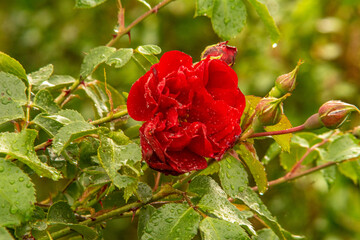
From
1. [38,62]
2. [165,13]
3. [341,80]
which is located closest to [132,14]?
[165,13]

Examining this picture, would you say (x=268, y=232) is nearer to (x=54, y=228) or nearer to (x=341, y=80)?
(x=54, y=228)

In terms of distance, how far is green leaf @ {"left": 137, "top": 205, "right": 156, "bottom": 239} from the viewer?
0.66 meters

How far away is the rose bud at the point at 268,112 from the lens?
59cm

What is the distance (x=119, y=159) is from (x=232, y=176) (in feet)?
0.49

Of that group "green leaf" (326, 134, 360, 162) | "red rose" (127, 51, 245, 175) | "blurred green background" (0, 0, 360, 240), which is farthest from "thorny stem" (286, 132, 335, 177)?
"blurred green background" (0, 0, 360, 240)

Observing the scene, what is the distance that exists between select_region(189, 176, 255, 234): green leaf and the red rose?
1.7 inches

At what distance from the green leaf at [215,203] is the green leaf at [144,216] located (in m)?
0.06

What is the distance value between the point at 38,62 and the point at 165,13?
2.21 ft

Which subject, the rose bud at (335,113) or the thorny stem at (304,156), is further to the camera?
the thorny stem at (304,156)

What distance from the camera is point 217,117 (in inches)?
23.9

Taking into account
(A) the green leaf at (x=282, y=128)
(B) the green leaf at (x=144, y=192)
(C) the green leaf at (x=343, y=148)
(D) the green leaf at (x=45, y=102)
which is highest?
(A) the green leaf at (x=282, y=128)

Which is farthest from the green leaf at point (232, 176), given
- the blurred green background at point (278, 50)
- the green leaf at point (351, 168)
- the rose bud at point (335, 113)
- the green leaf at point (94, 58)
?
the blurred green background at point (278, 50)

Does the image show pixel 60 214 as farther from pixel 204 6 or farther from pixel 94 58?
pixel 204 6

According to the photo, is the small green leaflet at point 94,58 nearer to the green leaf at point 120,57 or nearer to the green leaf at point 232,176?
the green leaf at point 120,57
